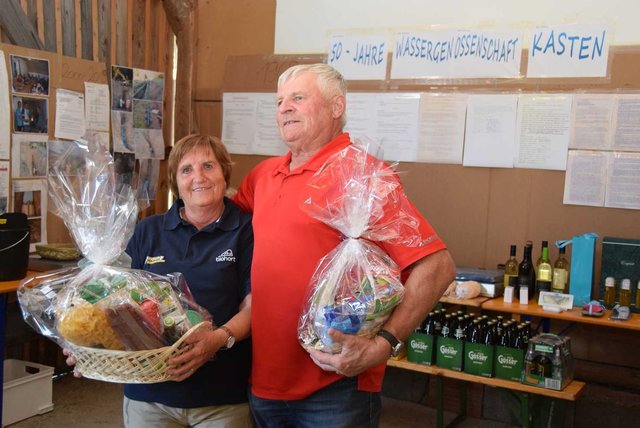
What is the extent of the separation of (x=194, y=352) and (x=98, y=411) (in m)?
2.72

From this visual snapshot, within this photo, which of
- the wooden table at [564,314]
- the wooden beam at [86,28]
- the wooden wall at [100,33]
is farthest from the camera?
the wooden beam at [86,28]

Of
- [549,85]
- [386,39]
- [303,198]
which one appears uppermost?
[386,39]

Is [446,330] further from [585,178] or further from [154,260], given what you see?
[154,260]

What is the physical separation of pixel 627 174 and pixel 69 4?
3.55 metres

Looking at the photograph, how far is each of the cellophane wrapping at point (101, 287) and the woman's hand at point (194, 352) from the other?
0.05m

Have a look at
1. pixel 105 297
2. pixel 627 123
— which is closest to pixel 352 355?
pixel 105 297

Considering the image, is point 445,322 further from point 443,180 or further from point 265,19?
point 265,19

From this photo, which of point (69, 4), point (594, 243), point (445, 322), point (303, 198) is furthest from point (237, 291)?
point (69, 4)

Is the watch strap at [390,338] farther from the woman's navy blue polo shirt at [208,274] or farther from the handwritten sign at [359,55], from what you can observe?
the handwritten sign at [359,55]

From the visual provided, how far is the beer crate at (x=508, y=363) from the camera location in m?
3.60

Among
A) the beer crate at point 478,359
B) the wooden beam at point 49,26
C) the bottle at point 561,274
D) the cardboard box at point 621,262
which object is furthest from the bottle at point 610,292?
the wooden beam at point 49,26

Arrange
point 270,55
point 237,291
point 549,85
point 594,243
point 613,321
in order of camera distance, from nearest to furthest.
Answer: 1. point 237,291
2. point 613,321
3. point 594,243
4. point 549,85
5. point 270,55

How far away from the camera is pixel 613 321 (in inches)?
134

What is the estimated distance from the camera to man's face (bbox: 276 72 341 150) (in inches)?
76.8
